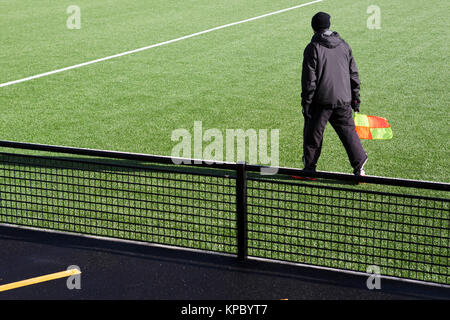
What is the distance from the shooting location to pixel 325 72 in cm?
859

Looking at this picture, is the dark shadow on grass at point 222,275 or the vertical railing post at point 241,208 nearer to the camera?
the dark shadow on grass at point 222,275

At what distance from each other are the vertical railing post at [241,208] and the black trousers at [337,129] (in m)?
2.94

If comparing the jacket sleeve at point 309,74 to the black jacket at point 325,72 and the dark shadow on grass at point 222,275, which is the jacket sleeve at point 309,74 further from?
the dark shadow on grass at point 222,275

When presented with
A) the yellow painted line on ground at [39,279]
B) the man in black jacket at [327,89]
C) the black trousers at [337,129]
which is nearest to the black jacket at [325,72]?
the man in black jacket at [327,89]

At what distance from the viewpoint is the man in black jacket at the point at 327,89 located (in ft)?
28.1

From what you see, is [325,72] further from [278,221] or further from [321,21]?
[278,221]

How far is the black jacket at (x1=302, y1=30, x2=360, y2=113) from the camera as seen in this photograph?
8547 mm

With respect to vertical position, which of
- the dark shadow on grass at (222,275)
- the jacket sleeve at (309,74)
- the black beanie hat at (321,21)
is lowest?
the dark shadow on grass at (222,275)

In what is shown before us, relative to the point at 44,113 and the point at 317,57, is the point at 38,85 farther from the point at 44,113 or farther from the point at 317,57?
the point at 317,57

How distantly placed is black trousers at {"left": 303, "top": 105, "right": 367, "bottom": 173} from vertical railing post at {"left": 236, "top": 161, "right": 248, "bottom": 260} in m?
2.94

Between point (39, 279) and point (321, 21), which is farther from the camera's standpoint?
point (321, 21)

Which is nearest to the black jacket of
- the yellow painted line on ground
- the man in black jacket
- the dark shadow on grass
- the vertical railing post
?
the man in black jacket

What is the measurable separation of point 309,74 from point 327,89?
31cm

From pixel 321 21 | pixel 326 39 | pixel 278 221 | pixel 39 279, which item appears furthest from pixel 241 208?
pixel 321 21
